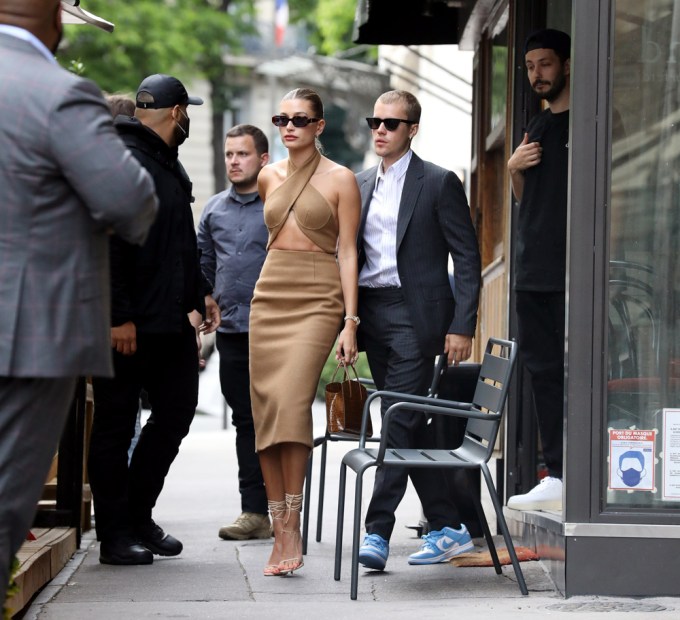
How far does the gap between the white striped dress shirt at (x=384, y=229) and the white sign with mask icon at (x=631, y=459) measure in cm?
137

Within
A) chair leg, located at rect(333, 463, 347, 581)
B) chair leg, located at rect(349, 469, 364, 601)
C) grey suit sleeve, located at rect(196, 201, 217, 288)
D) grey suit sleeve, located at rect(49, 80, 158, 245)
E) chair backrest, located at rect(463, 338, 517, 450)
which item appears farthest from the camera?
grey suit sleeve, located at rect(196, 201, 217, 288)

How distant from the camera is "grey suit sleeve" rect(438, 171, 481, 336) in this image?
21.6 ft

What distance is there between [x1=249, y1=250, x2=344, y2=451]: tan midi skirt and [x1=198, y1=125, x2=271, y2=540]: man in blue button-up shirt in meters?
Result: 1.31

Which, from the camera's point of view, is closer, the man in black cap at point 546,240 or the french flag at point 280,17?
the man in black cap at point 546,240

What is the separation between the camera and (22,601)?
5.29 m

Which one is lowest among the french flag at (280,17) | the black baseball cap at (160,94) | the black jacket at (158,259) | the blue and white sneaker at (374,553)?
the blue and white sneaker at (374,553)

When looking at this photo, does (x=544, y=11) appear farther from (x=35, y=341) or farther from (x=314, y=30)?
(x=314, y=30)

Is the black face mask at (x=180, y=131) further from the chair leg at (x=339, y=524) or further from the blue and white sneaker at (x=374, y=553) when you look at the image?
the blue and white sneaker at (x=374, y=553)

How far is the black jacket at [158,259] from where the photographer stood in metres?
6.51

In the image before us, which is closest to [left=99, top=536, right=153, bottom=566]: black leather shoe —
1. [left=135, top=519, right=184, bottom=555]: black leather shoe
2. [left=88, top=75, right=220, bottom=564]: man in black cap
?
[left=88, top=75, right=220, bottom=564]: man in black cap

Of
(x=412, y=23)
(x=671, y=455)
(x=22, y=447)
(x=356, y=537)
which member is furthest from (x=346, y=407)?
(x=412, y=23)

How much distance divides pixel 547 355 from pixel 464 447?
1.89ft

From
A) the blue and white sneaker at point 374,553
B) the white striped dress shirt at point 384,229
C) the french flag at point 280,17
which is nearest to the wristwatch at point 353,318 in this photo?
the white striped dress shirt at point 384,229

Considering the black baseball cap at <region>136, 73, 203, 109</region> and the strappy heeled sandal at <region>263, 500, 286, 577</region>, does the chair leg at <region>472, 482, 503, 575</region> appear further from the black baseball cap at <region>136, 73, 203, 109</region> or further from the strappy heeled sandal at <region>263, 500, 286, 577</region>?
the black baseball cap at <region>136, 73, 203, 109</region>
